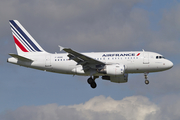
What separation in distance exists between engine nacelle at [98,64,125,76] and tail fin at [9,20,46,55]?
11700 millimetres

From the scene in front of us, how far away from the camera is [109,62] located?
54688mm

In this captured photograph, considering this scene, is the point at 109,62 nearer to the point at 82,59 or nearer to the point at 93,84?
the point at 82,59

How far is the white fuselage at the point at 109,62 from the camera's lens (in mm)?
54281

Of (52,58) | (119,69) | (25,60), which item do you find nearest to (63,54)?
(52,58)

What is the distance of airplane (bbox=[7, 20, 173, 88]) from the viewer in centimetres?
5381

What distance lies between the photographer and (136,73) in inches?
2190

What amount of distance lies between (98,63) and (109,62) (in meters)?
1.72

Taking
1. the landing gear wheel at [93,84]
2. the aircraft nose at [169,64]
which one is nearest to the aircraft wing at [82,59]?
the landing gear wheel at [93,84]

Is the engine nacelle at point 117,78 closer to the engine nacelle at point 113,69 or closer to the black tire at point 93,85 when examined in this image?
the black tire at point 93,85

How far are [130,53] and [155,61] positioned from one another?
3.89m

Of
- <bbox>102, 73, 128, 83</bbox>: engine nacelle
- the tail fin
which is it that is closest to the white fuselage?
the tail fin

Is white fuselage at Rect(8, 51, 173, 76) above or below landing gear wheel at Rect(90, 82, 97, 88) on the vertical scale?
above

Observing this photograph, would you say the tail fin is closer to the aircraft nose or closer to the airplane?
the airplane

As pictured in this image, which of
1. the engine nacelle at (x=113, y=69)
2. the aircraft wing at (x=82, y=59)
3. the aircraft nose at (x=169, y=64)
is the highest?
the aircraft wing at (x=82, y=59)
